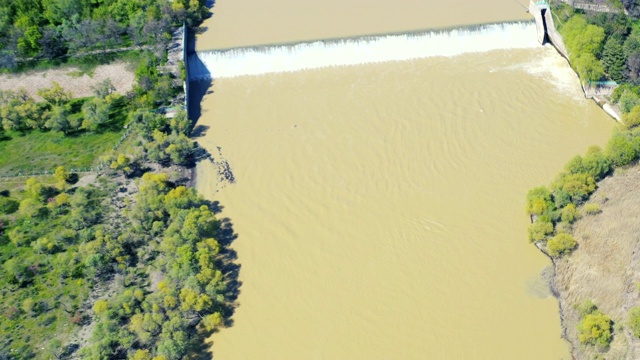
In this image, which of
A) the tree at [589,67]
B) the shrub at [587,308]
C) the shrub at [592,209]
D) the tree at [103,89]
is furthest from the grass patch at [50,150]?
the tree at [589,67]

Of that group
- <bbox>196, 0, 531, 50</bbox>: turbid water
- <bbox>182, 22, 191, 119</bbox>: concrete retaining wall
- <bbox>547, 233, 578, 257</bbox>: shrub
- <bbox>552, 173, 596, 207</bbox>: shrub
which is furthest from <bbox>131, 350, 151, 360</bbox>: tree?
<bbox>196, 0, 531, 50</bbox>: turbid water

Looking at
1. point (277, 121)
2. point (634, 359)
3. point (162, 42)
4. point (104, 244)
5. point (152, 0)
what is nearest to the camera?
point (634, 359)

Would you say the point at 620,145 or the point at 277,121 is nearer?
the point at 620,145

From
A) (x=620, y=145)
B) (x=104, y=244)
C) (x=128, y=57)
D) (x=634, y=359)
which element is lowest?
(x=634, y=359)

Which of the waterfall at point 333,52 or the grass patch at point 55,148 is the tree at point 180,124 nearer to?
the grass patch at point 55,148

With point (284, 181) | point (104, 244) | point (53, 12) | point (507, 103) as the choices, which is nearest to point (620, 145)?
point (507, 103)

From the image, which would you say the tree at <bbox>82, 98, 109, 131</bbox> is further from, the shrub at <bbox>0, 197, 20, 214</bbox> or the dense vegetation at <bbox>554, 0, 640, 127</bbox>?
the dense vegetation at <bbox>554, 0, 640, 127</bbox>

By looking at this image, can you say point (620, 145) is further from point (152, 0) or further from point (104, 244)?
point (152, 0)

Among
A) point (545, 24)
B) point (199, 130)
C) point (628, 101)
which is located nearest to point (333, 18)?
point (199, 130)
